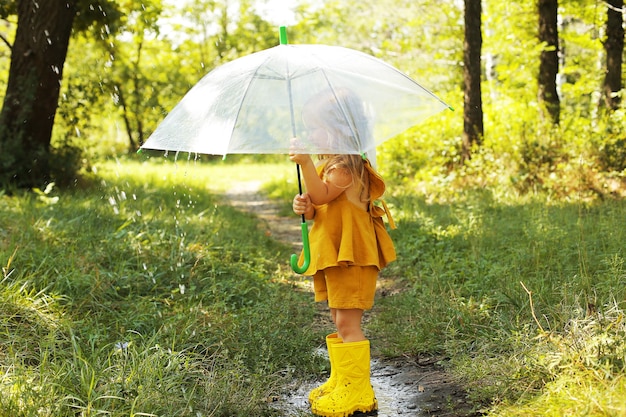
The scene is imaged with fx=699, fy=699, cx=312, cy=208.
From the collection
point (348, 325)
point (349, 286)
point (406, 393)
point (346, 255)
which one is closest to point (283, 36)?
point (346, 255)

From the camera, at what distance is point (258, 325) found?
4.75 meters

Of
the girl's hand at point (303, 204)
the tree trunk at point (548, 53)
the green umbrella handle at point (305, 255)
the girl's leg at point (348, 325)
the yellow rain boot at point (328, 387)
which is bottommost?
the yellow rain boot at point (328, 387)

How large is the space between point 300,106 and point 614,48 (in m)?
9.73

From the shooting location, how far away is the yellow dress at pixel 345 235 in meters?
3.76

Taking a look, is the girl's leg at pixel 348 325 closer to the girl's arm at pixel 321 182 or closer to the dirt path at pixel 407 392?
the dirt path at pixel 407 392

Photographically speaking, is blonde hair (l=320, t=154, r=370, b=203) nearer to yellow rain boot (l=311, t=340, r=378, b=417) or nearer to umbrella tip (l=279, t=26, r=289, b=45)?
umbrella tip (l=279, t=26, r=289, b=45)

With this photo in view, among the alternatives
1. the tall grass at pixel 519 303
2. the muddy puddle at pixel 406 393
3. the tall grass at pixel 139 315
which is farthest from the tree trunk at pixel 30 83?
the muddy puddle at pixel 406 393

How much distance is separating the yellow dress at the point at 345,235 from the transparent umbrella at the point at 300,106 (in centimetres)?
11

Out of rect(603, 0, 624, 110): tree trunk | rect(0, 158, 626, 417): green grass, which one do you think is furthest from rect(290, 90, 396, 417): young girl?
rect(603, 0, 624, 110): tree trunk

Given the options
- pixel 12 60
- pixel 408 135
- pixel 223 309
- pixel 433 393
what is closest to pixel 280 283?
pixel 223 309

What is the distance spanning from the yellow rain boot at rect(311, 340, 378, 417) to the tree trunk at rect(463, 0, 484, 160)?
733 centimetres

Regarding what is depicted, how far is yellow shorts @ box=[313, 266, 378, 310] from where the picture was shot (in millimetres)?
3812

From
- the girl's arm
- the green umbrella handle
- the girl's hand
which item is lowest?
the green umbrella handle

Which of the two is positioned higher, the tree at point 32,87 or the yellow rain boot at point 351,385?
the tree at point 32,87
